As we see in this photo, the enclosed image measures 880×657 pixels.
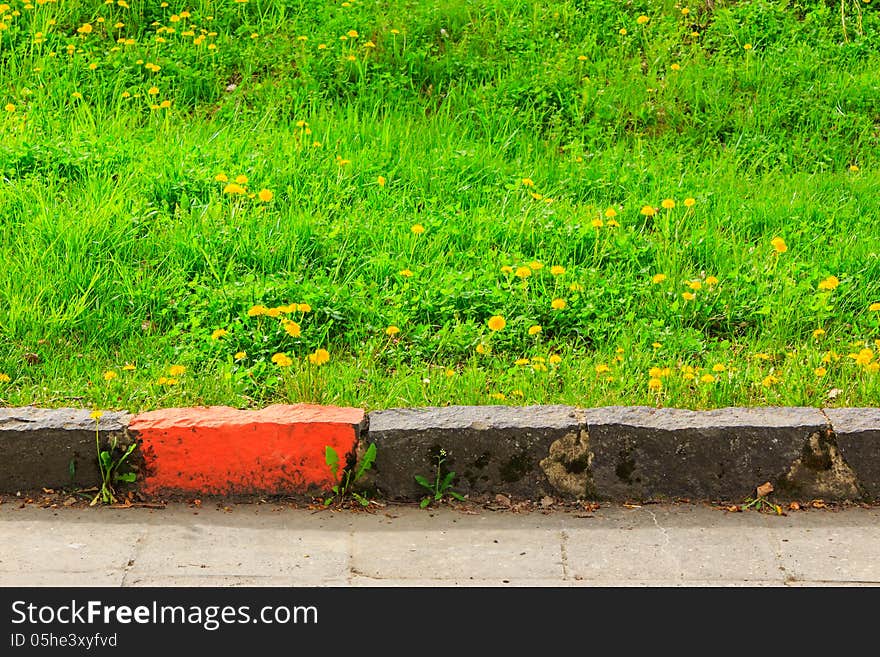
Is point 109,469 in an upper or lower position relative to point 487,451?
lower

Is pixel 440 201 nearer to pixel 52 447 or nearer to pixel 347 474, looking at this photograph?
pixel 347 474

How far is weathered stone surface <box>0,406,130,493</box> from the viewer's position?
367 cm

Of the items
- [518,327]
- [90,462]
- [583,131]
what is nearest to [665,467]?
[518,327]

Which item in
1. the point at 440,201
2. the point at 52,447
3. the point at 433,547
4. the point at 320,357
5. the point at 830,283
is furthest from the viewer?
the point at 440,201

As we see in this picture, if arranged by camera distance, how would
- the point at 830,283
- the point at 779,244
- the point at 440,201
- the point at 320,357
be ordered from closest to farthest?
the point at 320,357, the point at 830,283, the point at 779,244, the point at 440,201

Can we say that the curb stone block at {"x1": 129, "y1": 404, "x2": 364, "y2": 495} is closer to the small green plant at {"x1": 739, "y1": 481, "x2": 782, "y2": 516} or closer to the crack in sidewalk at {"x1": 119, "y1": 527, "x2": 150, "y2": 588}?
the crack in sidewalk at {"x1": 119, "y1": 527, "x2": 150, "y2": 588}

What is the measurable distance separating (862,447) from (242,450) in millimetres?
2001

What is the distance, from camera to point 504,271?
4.78 metres

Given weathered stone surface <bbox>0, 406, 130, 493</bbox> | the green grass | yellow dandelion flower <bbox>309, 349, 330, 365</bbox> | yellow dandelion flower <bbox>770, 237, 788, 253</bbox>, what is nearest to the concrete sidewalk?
weathered stone surface <bbox>0, 406, 130, 493</bbox>

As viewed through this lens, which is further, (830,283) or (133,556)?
(830,283)

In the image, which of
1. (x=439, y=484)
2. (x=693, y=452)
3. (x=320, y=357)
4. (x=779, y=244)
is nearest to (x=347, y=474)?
(x=439, y=484)

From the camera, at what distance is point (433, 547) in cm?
345

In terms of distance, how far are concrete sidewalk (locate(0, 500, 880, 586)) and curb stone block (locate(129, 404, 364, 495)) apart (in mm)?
93

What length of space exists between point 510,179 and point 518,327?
4.98 feet
